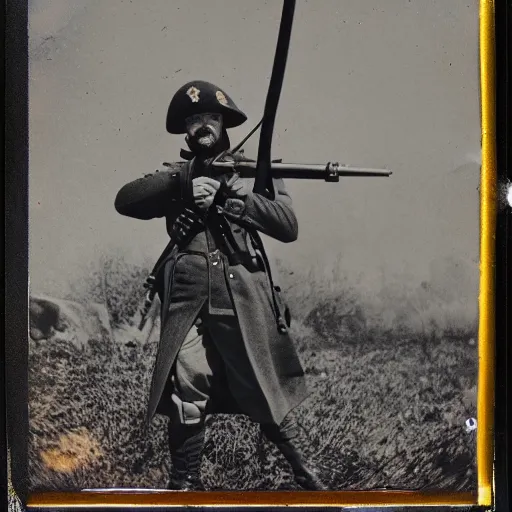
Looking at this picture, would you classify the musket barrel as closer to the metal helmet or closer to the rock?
the metal helmet

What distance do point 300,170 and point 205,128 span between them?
0.41m

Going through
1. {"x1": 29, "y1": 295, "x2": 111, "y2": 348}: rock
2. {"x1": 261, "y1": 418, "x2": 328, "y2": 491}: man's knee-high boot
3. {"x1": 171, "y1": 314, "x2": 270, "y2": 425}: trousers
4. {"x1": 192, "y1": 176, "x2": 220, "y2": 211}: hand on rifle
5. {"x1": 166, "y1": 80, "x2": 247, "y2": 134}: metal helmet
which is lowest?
{"x1": 261, "y1": 418, "x2": 328, "y2": 491}: man's knee-high boot

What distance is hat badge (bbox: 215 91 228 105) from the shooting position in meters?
3.33

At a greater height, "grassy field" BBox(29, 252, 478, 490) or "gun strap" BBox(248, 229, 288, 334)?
"gun strap" BBox(248, 229, 288, 334)

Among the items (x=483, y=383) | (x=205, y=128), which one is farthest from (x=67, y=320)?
(x=483, y=383)

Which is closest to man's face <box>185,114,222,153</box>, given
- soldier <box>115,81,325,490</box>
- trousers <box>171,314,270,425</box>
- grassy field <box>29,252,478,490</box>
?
soldier <box>115,81,325,490</box>

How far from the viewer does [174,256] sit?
3336 mm

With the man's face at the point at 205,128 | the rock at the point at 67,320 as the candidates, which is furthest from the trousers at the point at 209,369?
the man's face at the point at 205,128

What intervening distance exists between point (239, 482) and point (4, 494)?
0.93 metres

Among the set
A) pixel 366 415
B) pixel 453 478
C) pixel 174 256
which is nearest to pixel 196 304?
pixel 174 256

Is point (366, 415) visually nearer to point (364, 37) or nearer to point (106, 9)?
point (364, 37)

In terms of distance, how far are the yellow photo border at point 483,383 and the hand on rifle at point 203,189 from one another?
3.55 feet

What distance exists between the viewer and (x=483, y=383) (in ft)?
11.1

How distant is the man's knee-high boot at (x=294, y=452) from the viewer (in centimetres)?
→ 332
